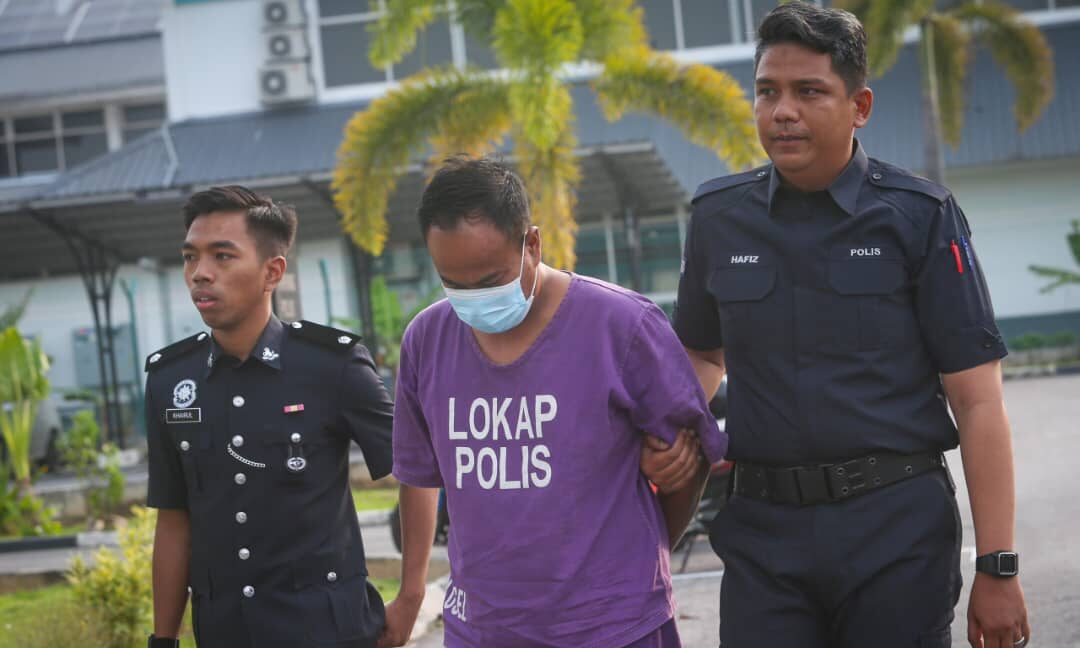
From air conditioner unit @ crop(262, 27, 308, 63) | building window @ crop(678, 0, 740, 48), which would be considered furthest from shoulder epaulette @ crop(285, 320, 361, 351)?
building window @ crop(678, 0, 740, 48)

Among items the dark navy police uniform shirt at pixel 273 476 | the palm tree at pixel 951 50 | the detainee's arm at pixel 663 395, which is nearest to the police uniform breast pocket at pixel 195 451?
the dark navy police uniform shirt at pixel 273 476

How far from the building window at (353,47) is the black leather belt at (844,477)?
26095 millimetres

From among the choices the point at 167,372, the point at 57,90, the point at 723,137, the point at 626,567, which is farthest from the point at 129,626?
the point at 57,90

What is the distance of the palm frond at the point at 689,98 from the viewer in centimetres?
1398

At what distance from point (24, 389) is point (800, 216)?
12.5m

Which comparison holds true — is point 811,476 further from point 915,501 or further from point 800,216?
point 800,216

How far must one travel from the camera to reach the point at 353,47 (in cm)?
2861

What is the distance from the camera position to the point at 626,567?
2895mm

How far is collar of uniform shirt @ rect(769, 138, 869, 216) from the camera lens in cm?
332

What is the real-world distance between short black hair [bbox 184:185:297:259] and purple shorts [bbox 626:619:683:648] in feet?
5.29

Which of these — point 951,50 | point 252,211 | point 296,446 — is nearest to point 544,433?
point 296,446

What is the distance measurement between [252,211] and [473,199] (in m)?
1.14

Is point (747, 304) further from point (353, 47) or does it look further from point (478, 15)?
point (353, 47)

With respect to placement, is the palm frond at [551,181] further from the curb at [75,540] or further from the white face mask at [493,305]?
the white face mask at [493,305]
